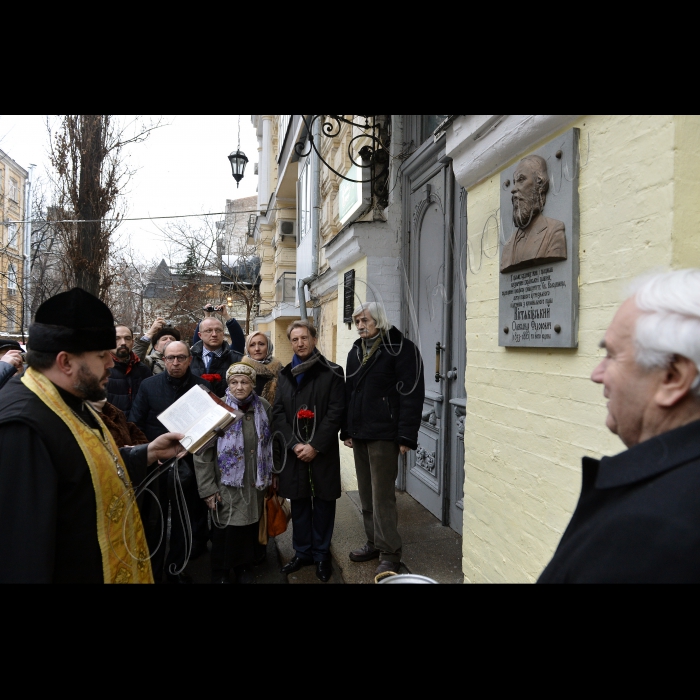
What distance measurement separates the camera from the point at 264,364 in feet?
15.2

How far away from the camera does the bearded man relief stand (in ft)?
7.68

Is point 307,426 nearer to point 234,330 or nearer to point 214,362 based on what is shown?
point 214,362

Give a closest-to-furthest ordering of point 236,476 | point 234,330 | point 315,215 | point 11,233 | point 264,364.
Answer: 1. point 236,476
2. point 264,364
3. point 234,330
4. point 315,215
5. point 11,233

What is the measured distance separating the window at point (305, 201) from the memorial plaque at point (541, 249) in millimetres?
8016

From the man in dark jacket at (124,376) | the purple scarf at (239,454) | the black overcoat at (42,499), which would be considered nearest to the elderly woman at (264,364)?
the purple scarf at (239,454)

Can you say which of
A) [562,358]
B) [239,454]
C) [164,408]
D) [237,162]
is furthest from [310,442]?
[237,162]

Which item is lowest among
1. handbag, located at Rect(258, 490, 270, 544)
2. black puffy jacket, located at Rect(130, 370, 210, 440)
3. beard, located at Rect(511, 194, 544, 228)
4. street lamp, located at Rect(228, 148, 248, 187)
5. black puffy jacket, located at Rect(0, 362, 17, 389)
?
handbag, located at Rect(258, 490, 270, 544)

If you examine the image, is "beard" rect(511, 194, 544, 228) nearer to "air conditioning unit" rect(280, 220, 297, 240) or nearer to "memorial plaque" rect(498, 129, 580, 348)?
"memorial plaque" rect(498, 129, 580, 348)

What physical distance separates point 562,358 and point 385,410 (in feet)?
4.89

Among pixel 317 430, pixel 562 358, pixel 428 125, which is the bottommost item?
pixel 317 430

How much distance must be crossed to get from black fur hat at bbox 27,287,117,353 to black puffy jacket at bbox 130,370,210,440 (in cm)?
198

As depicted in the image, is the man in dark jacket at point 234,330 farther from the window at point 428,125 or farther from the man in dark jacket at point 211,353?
the window at point 428,125

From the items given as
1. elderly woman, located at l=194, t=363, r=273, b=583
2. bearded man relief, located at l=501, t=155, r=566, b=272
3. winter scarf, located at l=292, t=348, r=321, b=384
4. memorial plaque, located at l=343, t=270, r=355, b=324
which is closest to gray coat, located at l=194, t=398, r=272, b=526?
elderly woman, located at l=194, t=363, r=273, b=583

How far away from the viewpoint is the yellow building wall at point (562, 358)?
1854mm
